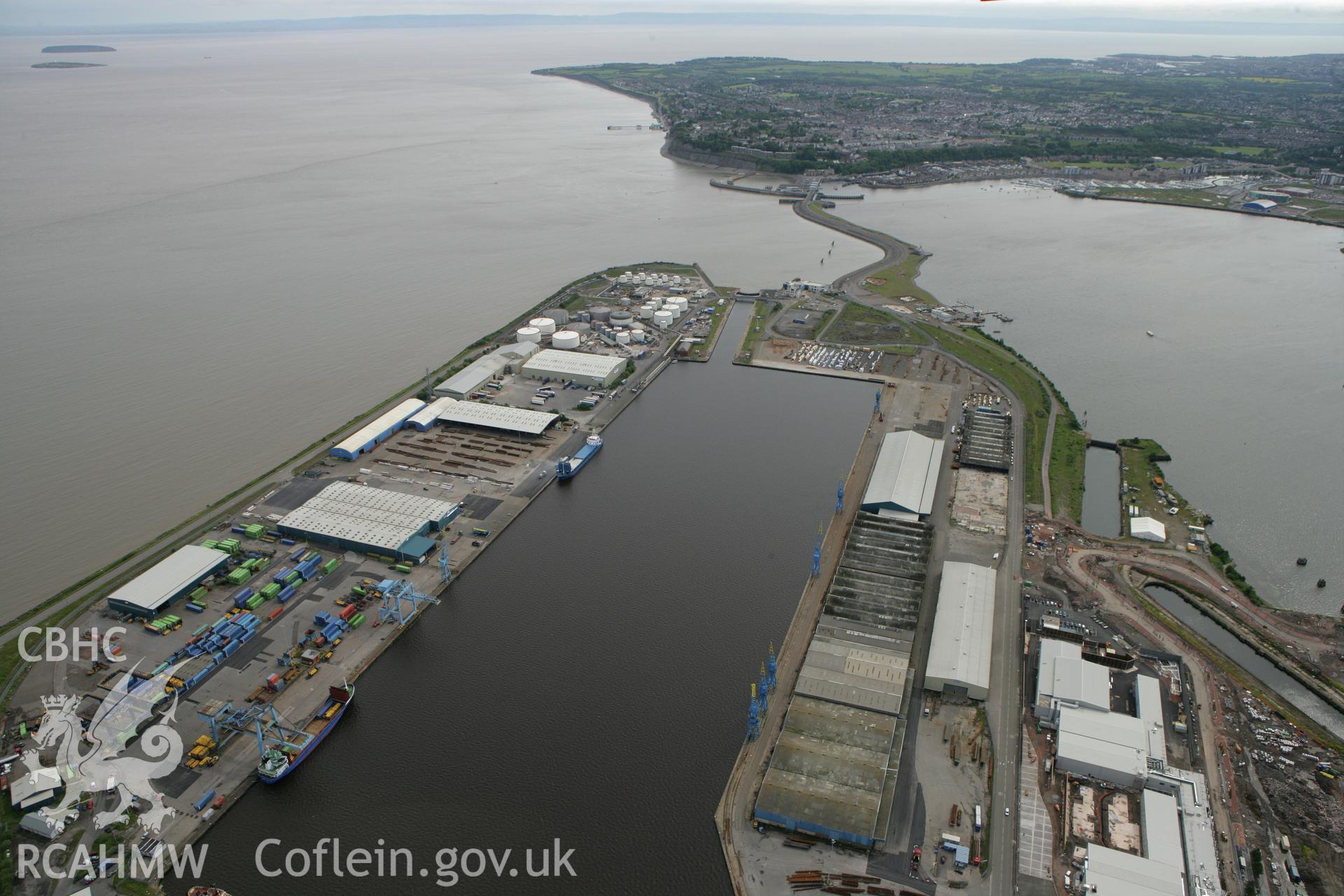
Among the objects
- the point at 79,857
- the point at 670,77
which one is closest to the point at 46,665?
the point at 79,857

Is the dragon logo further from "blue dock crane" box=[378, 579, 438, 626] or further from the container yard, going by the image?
"blue dock crane" box=[378, 579, 438, 626]

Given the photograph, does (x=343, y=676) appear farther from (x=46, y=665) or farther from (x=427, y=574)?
(x=46, y=665)

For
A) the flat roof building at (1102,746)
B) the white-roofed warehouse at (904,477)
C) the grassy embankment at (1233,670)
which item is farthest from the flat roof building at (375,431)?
the grassy embankment at (1233,670)

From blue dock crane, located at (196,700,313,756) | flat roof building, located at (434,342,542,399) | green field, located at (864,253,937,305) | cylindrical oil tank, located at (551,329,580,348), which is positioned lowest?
blue dock crane, located at (196,700,313,756)

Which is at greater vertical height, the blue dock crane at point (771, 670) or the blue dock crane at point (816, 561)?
the blue dock crane at point (816, 561)

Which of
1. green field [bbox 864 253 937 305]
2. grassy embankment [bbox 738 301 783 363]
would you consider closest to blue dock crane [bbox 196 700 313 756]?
grassy embankment [bbox 738 301 783 363]

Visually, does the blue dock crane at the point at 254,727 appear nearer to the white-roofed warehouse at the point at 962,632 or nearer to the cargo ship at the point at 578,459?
the cargo ship at the point at 578,459

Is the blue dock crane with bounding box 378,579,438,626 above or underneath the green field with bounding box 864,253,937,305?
underneath
